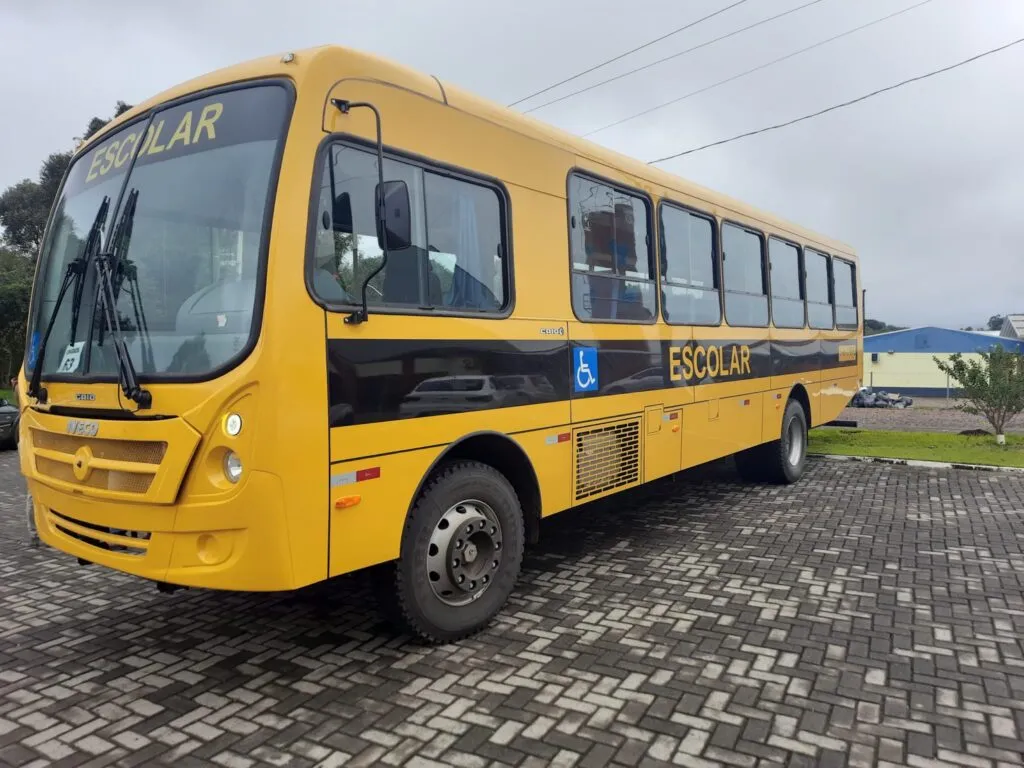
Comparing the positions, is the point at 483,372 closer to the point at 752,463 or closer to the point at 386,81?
the point at 386,81

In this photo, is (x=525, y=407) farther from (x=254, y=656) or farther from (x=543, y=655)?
(x=254, y=656)

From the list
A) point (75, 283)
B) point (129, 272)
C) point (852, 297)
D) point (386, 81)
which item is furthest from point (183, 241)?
point (852, 297)

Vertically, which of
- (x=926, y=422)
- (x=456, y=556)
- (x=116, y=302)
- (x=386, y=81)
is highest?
(x=386, y=81)

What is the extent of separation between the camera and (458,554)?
4.16 m

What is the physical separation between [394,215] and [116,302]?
144 cm

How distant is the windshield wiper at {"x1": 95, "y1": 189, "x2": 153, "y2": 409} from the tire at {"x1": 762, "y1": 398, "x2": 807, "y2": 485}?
7179 mm

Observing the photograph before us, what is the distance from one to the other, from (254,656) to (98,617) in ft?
4.58

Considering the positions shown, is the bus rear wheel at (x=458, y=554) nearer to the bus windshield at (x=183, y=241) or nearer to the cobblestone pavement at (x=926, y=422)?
the bus windshield at (x=183, y=241)

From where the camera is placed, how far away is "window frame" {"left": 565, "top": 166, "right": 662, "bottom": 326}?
203 inches

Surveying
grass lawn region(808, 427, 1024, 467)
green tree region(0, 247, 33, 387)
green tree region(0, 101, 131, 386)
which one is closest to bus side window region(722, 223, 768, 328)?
grass lawn region(808, 427, 1024, 467)

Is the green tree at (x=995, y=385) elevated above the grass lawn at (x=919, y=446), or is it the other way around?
the green tree at (x=995, y=385)

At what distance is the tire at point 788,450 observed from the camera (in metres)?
8.80

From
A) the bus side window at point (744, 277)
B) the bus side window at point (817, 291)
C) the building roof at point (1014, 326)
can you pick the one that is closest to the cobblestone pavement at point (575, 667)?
the bus side window at point (744, 277)

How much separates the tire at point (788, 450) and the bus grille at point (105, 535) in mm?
7090
